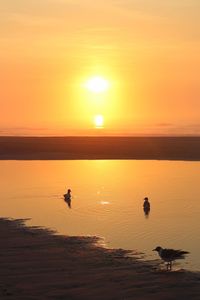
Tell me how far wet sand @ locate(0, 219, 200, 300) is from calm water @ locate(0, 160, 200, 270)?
122 cm

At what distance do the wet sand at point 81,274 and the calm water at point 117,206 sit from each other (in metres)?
1.22

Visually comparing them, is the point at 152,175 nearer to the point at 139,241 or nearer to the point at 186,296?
the point at 139,241

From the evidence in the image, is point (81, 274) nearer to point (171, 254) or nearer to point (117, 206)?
→ point (171, 254)

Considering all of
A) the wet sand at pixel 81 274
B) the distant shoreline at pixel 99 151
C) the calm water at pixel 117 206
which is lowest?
the wet sand at pixel 81 274

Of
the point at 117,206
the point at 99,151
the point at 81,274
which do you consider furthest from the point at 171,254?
the point at 99,151

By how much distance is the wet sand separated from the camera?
45.5ft

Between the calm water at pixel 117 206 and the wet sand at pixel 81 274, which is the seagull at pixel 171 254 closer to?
the wet sand at pixel 81 274

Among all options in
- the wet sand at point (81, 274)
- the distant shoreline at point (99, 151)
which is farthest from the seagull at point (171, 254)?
the distant shoreline at point (99, 151)

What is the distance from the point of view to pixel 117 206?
2762cm

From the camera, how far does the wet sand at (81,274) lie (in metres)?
13.9

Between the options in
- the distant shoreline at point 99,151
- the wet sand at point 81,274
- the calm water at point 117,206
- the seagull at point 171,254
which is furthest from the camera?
the distant shoreline at point 99,151

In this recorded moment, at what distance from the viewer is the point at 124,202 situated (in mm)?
29047

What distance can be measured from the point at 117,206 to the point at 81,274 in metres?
12.1

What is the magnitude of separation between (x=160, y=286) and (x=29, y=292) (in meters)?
3.21
